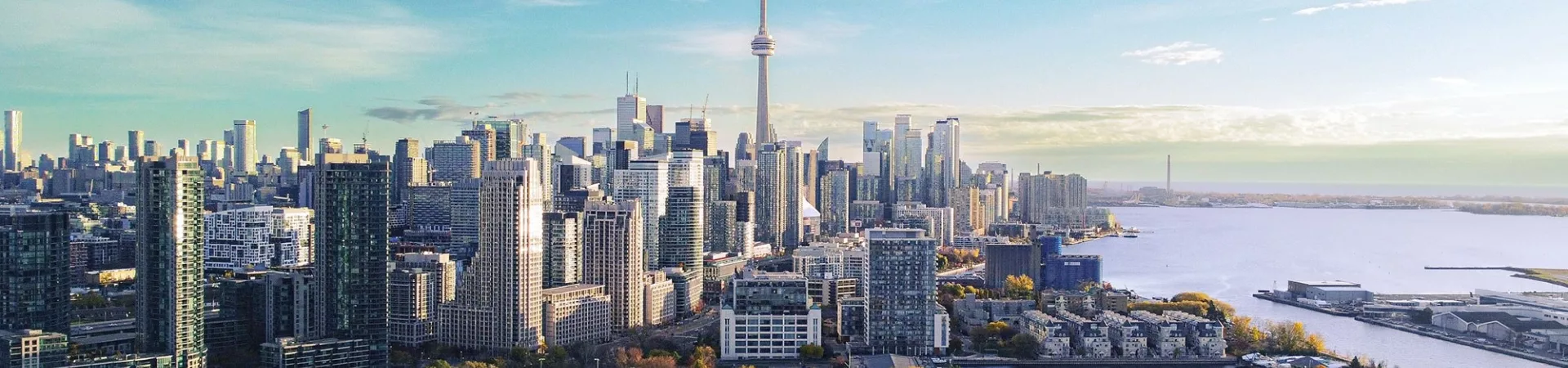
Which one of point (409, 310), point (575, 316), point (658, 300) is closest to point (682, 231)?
point (658, 300)

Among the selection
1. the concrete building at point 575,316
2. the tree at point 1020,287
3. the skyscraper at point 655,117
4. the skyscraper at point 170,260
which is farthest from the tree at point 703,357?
the skyscraper at point 655,117

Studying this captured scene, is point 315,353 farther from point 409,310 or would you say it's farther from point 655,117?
point 655,117

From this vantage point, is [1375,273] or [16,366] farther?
[1375,273]

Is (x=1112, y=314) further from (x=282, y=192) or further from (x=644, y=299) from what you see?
(x=282, y=192)

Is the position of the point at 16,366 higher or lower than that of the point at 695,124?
lower

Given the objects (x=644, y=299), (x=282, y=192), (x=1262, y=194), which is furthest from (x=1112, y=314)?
(x=1262, y=194)

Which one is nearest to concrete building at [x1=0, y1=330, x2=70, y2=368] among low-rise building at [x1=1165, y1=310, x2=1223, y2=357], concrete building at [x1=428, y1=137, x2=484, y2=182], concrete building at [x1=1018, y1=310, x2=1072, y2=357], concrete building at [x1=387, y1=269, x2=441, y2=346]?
concrete building at [x1=387, y1=269, x2=441, y2=346]
